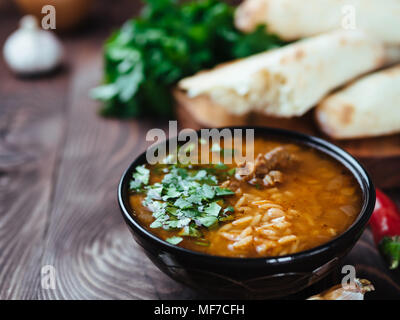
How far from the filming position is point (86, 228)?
263 centimetres

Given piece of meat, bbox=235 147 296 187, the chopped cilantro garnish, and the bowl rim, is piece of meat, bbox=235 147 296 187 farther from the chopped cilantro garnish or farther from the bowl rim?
the chopped cilantro garnish

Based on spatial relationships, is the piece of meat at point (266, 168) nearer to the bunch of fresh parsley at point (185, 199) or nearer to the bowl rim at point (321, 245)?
the bunch of fresh parsley at point (185, 199)

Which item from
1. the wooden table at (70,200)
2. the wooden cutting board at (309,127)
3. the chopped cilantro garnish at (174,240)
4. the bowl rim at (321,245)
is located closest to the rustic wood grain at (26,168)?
the wooden table at (70,200)

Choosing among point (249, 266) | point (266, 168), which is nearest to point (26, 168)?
point (266, 168)

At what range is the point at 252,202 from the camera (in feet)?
6.52

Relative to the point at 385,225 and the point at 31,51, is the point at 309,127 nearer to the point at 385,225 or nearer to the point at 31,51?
the point at 385,225

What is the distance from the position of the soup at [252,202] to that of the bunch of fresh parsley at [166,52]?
137 cm

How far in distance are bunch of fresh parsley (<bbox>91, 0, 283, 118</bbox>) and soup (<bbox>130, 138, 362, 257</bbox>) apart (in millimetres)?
1372

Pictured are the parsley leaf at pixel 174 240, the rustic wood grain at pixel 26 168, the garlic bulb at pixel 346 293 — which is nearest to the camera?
the parsley leaf at pixel 174 240

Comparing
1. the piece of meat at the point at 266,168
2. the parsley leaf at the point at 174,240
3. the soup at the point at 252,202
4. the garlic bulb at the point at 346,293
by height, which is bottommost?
the garlic bulb at the point at 346,293

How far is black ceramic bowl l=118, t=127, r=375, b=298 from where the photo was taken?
169 centimetres

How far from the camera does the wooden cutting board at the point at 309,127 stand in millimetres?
2785

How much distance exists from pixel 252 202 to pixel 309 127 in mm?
1228
